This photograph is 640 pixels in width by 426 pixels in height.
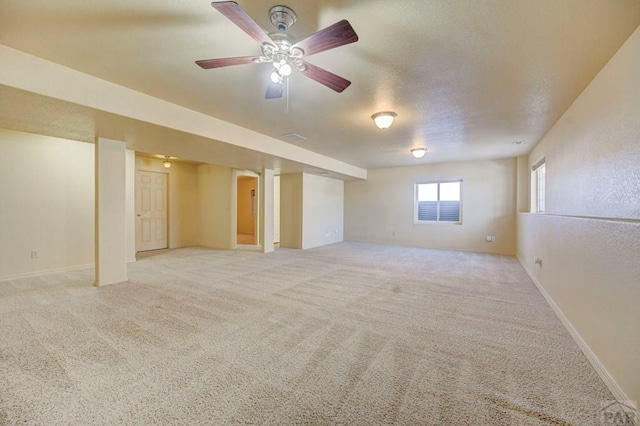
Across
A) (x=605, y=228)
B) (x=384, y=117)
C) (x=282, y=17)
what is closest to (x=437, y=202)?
(x=384, y=117)

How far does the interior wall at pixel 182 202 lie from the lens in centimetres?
741

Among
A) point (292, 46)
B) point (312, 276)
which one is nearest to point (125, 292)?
point (312, 276)

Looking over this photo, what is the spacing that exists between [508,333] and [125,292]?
4.39 meters

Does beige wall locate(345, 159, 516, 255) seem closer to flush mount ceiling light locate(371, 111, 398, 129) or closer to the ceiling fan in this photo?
flush mount ceiling light locate(371, 111, 398, 129)

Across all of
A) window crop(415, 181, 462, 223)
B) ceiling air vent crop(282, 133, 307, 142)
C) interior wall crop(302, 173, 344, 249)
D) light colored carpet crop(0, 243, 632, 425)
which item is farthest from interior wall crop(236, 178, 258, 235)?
light colored carpet crop(0, 243, 632, 425)

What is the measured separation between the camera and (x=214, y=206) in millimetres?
7633

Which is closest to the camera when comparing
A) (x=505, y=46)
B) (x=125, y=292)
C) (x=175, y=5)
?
(x=175, y=5)

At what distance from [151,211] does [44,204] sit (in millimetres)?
2570

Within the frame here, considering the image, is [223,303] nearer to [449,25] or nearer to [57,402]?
[57,402]

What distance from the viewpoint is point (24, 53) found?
7.50 ft

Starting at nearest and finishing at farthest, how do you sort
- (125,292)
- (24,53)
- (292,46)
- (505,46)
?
(292,46) → (505,46) → (24,53) → (125,292)

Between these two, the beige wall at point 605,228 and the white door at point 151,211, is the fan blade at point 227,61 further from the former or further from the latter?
the white door at point 151,211

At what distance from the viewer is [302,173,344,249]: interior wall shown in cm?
756

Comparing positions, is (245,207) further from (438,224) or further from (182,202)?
(438,224)
